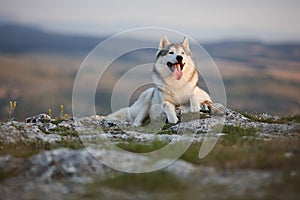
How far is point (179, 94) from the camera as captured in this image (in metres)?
22.8

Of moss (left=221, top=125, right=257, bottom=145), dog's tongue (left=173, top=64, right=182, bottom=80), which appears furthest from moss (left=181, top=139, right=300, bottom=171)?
dog's tongue (left=173, top=64, right=182, bottom=80)

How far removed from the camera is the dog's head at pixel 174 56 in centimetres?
2220

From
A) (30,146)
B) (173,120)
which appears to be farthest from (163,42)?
(30,146)

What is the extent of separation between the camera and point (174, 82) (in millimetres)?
22781

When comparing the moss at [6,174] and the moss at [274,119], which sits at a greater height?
the moss at [274,119]

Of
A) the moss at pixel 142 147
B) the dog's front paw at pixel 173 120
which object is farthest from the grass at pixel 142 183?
the dog's front paw at pixel 173 120

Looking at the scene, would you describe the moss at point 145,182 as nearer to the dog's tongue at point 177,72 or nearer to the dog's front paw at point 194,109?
the dog's front paw at point 194,109

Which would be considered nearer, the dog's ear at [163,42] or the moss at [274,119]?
the moss at [274,119]

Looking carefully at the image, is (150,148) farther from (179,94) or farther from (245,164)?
(179,94)

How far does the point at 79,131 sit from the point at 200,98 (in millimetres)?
6199

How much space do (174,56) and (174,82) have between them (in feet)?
4.32

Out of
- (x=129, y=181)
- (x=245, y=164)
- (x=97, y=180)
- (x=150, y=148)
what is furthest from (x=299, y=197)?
(x=150, y=148)

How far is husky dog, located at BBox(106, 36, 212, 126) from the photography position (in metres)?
22.3

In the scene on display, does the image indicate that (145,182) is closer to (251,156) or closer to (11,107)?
(251,156)
